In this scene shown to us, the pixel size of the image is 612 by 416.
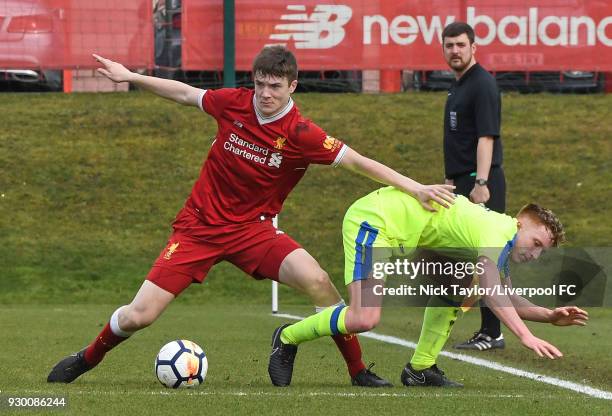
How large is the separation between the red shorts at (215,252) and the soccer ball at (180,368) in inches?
16.5

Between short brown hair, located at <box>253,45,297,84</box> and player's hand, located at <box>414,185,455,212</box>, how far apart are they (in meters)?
1.02

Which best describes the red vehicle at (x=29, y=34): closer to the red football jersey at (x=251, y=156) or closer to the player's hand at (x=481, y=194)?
the player's hand at (x=481, y=194)

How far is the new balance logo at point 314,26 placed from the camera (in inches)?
726

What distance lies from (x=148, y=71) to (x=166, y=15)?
2.85 feet

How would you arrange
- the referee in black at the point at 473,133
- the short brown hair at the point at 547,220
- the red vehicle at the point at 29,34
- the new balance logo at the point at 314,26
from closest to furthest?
1. the short brown hair at the point at 547,220
2. the referee in black at the point at 473,133
3. the red vehicle at the point at 29,34
4. the new balance logo at the point at 314,26

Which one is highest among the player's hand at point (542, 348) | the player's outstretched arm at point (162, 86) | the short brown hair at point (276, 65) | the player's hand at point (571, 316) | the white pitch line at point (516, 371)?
the short brown hair at point (276, 65)

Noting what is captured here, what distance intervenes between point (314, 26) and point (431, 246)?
11.5 meters

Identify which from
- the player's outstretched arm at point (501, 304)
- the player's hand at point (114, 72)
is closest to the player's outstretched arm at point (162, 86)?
the player's hand at point (114, 72)

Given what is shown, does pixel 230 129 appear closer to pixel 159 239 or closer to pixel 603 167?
pixel 159 239

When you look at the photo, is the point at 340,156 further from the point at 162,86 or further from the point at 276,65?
the point at 162,86

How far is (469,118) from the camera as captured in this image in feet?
31.2

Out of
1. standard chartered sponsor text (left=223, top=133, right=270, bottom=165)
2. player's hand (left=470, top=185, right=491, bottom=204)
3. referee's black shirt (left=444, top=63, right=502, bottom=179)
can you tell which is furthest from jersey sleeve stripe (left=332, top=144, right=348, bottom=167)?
referee's black shirt (left=444, top=63, right=502, bottom=179)

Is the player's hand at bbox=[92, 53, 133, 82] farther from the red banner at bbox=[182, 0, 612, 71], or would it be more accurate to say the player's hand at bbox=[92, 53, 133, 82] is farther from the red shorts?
the red banner at bbox=[182, 0, 612, 71]

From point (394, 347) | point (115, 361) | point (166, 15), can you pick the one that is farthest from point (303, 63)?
point (115, 361)
